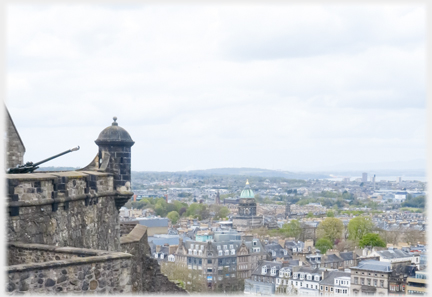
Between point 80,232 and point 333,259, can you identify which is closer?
point 80,232

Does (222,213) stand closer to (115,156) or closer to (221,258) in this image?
(221,258)

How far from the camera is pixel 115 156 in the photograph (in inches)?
527

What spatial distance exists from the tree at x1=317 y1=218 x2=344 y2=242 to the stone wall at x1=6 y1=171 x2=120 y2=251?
330 feet

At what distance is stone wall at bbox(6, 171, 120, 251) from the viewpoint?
33.7 ft

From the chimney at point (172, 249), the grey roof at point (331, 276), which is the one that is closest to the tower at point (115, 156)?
the grey roof at point (331, 276)

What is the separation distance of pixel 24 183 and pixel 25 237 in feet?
2.37

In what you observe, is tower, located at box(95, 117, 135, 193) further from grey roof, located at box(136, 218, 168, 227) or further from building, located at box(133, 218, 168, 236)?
grey roof, located at box(136, 218, 168, 227)

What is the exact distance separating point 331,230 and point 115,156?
102 metres

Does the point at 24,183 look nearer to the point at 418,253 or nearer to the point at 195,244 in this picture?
the point at 418,253

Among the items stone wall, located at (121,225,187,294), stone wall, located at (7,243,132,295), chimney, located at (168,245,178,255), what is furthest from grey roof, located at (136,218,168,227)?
stone wall, located at (7,243,132,295)

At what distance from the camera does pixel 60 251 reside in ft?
30.1

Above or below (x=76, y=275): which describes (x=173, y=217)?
below

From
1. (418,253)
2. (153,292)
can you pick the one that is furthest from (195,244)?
(153,292)

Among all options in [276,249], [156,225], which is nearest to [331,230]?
[276,249]
